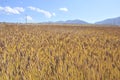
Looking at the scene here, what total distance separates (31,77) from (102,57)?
154cm

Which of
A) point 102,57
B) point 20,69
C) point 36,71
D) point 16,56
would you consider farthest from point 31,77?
point 102,57

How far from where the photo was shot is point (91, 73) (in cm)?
315

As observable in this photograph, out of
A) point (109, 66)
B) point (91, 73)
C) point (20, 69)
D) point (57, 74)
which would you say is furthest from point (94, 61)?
point (20, 69)

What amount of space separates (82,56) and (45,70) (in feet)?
3.07

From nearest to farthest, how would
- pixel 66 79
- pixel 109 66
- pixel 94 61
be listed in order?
pixel 66 79 → pixel 109 66 → pixel 94 61

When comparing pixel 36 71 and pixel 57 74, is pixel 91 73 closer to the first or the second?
pixel 57 74

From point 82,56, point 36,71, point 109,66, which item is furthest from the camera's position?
point 82,56

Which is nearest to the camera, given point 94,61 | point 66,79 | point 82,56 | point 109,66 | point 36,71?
point 66,79

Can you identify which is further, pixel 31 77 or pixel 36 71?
pixel 36 71

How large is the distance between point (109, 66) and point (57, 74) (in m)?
0.84

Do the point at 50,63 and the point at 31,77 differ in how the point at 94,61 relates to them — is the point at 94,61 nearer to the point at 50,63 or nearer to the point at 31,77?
the point at 50,63

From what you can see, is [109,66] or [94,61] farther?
[94,61]

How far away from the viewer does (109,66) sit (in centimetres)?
343

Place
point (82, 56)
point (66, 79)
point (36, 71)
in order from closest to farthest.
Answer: point (66, 79)
point (36, 71)
point (82, 56)
